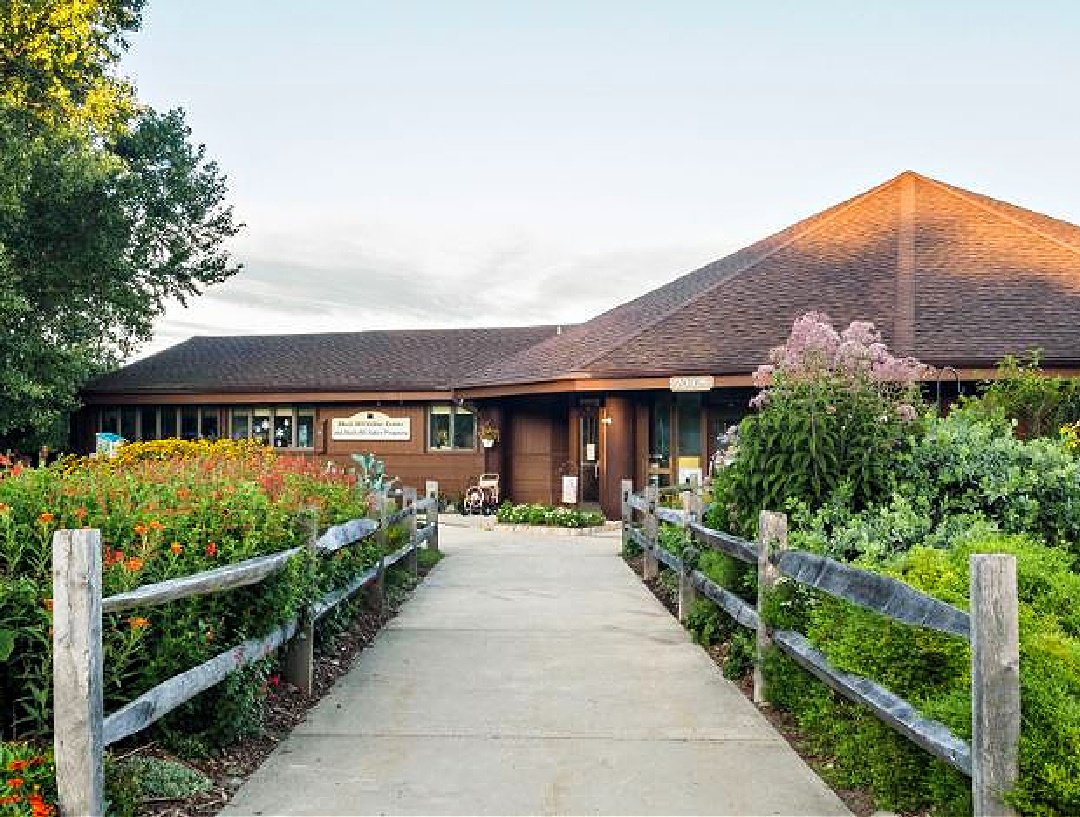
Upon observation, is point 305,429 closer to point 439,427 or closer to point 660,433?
point 439,427

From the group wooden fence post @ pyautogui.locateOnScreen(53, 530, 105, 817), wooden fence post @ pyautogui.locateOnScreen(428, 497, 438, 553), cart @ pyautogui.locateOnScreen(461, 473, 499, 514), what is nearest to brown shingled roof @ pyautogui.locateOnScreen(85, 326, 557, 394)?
cart @ pyautogui.locateOnScreen(461, 473, 499, 514)

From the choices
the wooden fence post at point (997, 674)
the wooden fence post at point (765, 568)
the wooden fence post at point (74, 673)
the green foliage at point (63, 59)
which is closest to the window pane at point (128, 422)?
the green foliage at point (63, 59)

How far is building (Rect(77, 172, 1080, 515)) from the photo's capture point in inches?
770

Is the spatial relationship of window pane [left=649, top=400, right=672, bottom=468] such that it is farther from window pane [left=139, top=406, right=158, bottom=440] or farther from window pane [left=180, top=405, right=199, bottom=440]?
window pane [left=139, top=406, right=158, bottom=440]

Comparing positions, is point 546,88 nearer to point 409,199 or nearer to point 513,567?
point 409,199

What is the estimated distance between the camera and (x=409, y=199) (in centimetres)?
2291

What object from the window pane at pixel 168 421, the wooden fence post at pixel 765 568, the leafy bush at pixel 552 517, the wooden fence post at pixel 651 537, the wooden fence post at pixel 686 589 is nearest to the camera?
the wooden fence post at pixel 765 568

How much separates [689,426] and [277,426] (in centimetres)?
1227

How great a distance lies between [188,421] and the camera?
94.9 ft

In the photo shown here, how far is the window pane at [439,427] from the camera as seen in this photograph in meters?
26.7

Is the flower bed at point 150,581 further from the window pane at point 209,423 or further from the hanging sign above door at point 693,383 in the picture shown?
the window pane at point 209,423

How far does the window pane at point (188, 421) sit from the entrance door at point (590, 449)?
11634 millimetres

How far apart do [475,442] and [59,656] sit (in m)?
22.6

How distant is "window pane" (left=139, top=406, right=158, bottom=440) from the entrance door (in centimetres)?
1268
